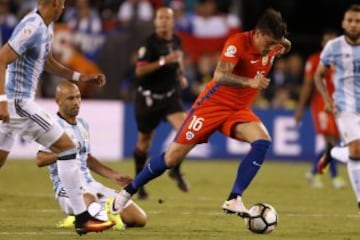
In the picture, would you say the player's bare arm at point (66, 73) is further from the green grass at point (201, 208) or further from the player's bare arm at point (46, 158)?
the green grass at point (201, 208)

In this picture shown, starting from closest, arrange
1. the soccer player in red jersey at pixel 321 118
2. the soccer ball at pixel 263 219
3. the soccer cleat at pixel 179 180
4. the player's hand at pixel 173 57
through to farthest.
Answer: the soccer ball at pixel 263 219 → the player's hand at pixel 173 57 → the soccer cleat at pixel 179 180 → the soccer player in red jersey at pixel 321 118

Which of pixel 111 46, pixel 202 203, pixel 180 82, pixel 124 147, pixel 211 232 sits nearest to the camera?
pixel 211 232

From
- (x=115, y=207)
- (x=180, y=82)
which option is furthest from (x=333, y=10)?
(x=115, y=207)

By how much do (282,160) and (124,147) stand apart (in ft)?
10.2

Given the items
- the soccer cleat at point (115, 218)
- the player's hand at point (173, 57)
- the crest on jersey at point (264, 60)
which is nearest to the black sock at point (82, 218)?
the soccer cleat at point (115, 218)

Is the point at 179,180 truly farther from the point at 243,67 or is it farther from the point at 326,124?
the point at 243,67

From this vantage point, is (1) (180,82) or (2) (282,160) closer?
(1) (180,82)

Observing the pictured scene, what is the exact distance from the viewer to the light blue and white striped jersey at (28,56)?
30.6 ft

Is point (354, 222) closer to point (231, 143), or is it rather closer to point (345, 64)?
point (345, 64)

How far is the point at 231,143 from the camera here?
21359mm

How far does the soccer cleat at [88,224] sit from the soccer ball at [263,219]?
1.37m

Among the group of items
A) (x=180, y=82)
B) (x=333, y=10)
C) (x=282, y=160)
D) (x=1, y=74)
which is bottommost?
(x=282, y=160)

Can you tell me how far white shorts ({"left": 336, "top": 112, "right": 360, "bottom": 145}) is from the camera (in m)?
12.0

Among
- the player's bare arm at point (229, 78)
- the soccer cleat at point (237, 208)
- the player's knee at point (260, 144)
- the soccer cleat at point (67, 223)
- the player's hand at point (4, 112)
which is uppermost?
the player's hand at point (4, 112)
